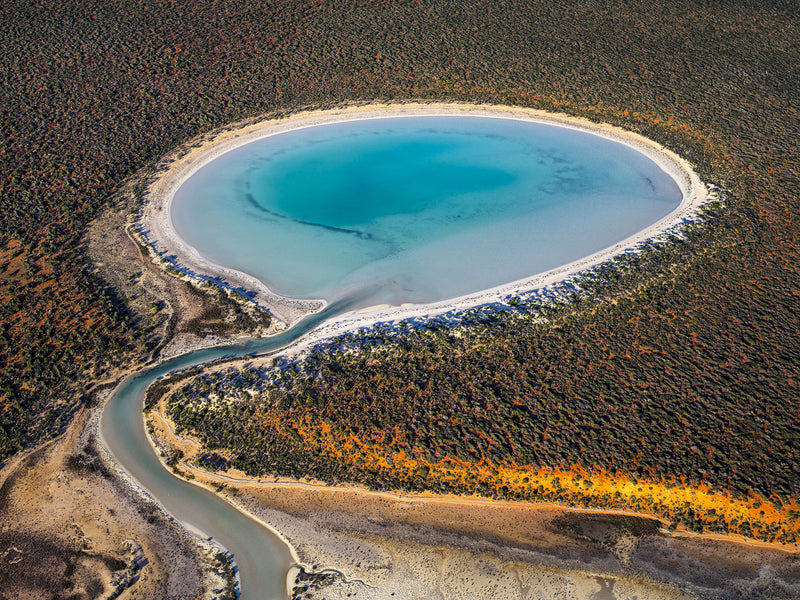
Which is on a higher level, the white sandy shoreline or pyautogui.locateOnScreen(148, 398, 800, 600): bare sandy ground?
the white sandy shoreline

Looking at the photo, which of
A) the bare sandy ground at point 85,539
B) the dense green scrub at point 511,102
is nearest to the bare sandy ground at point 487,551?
the dense green scrub at point 511,102

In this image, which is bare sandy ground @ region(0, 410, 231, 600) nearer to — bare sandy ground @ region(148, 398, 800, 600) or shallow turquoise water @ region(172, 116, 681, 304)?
bare sandy ground @ region(148, 398, 800, 600)

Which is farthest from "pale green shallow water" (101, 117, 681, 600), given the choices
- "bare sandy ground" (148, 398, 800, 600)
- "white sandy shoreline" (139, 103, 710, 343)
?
"bare sandy ground" (148, 398, 800, 600)

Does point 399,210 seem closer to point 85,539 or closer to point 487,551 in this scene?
point 487,551

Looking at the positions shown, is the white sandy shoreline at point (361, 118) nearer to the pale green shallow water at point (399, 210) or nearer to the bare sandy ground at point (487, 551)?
the pale green shallow water at point (399, 210)

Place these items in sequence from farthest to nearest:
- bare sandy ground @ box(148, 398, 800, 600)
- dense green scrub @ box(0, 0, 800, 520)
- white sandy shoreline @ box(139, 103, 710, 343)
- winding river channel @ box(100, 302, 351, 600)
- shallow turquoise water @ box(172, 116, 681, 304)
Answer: shallow turquoise water @ box(172, 116, 681, 304) < white sandy shoreline @ box(139, 103, 710, 343) < dense green scrub @ box(0, 0, 800, 520) < winding river channel @ box(100, 302, 351, 600) < bare sandy ground @ box(148, 398, 800, 600)

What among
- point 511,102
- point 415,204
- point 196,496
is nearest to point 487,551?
A: point 196,496
